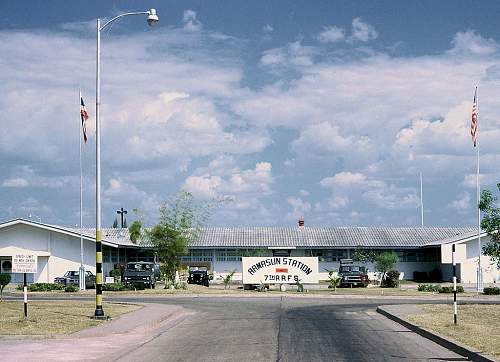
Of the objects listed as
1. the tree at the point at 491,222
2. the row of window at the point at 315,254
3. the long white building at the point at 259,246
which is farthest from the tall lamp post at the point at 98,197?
the row of window at the point at 315,254

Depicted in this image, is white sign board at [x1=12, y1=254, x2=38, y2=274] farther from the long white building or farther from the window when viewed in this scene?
the window

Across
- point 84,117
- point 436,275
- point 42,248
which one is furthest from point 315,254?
point 84,117

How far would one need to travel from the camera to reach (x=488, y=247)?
38344mm

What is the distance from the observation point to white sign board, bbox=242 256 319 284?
168 ft

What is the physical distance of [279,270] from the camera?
5131 cm

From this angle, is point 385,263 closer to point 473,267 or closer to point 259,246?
point 473,267

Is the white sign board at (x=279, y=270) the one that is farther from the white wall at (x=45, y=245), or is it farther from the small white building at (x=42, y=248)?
the white wall at (x=45, y=245)

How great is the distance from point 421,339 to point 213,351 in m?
5.87

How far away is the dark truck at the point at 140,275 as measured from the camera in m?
52.2

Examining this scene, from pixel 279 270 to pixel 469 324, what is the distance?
28.8 meters

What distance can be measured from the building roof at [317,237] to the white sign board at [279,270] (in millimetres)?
19465

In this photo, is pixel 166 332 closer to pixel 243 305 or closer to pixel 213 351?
pixel 213 351

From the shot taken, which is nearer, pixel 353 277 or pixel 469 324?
pixel 469 324

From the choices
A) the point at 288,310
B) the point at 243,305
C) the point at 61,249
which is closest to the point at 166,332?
the point at 288,310
